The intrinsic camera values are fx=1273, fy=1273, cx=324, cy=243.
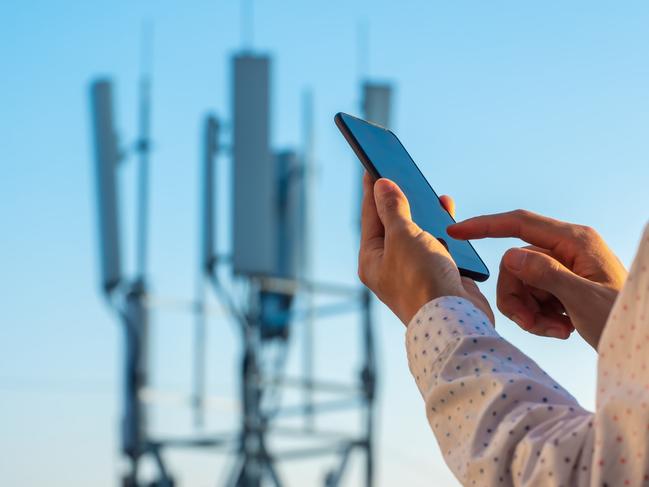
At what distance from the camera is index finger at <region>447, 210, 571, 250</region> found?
183 centimetres

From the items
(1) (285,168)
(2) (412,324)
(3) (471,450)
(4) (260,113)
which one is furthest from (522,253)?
(1) (285,168)

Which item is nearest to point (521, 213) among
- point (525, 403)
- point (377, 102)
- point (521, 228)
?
point (521, 228)

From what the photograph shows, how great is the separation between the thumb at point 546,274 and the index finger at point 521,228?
0.29ft

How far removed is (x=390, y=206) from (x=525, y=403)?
1.33ft

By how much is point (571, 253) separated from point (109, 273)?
1069 cm

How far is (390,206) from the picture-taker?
1.54 meters

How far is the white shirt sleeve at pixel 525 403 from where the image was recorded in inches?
42.4

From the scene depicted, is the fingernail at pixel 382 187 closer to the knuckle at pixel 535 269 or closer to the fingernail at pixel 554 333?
the knuckle at pixel 535 269

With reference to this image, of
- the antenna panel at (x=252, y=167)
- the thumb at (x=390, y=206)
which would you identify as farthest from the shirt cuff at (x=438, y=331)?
the antenna panel at (x=252, y=167)

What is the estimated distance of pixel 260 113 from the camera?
37.5 ft

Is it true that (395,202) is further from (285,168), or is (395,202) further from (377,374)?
(285,168)

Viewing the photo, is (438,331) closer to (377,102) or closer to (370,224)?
(370,224)

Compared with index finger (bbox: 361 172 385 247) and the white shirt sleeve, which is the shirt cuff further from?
index finger (bbox: 361 172 385 247)

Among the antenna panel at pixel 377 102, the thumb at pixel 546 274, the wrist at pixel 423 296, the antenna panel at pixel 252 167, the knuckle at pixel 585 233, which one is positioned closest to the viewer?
the wrist at pixel 423 296
